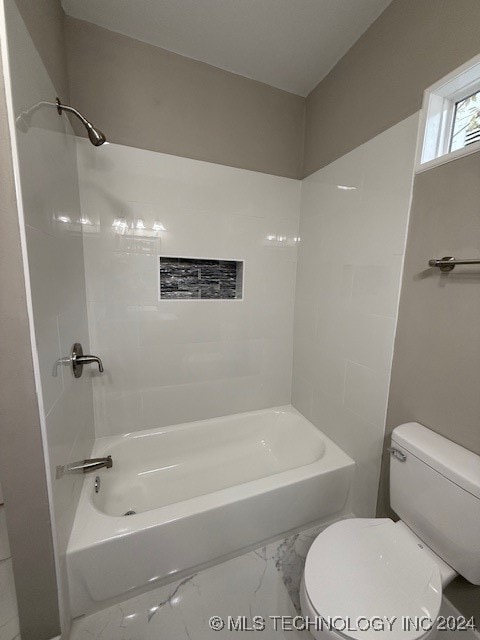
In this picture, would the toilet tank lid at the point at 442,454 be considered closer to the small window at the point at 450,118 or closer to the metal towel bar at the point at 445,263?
the metal towel bar at the point at 445,263

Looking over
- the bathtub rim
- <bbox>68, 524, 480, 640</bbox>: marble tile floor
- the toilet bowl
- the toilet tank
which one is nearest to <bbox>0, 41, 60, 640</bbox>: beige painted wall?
the bathtub rim

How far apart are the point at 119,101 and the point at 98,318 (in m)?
1.20

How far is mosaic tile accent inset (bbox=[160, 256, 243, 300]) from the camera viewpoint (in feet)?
5.46

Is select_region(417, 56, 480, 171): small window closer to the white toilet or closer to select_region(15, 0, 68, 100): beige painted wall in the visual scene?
the white toilet

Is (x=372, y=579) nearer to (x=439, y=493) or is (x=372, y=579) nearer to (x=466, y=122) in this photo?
(x=439, y=493)

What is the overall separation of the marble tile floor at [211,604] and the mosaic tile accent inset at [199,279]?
57.5 inches

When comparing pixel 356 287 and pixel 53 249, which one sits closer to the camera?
pixel 53 249

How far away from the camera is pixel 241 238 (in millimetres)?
1738

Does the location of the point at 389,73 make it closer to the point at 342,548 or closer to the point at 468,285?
the point at 468,285

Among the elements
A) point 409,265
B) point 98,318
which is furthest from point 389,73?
point 98,318

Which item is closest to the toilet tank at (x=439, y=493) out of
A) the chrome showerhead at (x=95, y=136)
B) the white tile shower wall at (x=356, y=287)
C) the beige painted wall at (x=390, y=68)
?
the white tile shower wall at (x=356, y=287)

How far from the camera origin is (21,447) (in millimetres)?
790

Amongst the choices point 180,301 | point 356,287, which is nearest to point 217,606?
point 180,301

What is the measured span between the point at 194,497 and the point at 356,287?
1.45 m
